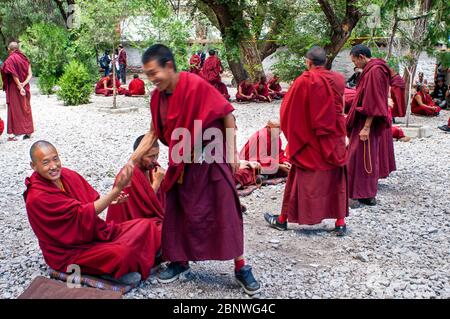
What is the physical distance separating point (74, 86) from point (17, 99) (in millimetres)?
4730

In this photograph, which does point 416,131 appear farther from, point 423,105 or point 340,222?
point 340,222

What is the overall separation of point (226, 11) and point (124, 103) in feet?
12.2

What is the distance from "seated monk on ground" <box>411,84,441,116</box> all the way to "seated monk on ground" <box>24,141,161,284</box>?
10.3 meters

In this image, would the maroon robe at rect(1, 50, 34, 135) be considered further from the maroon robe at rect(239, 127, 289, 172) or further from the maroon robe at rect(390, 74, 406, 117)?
the maroon robe at rect(390, 74, 406, 117)

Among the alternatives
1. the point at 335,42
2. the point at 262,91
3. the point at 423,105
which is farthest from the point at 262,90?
the point at 423,105

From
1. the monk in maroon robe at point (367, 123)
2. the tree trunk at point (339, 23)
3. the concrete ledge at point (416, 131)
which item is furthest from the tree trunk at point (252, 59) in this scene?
the monk in maroon robe at point (367, 123)

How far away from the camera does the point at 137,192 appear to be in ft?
12.1

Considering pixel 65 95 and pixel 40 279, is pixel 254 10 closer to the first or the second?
pixel 65 95

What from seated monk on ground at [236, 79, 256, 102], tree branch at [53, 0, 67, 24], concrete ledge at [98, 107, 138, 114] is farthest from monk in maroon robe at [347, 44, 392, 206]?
tree branch at [53, 0, 67, 24]

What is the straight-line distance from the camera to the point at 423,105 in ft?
39.8

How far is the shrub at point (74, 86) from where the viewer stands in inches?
518

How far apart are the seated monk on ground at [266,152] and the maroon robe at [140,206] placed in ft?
8.15

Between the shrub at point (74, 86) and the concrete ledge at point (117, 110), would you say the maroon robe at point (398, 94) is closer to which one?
the concrete ledge at point (117, 110)

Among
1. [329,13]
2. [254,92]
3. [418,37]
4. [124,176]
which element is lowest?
[254,92]
